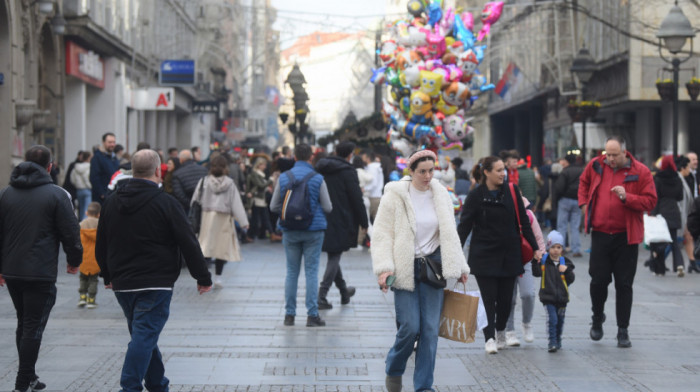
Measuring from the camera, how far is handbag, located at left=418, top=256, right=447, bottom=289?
296 inches

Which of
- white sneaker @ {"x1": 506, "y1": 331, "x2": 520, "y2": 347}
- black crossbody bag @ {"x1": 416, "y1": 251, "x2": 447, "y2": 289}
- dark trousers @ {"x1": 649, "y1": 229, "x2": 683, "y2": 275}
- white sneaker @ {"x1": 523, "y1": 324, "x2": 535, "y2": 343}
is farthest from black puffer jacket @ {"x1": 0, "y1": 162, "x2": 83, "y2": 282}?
dark trousers @ {"x1": 649, "y1": 229, "x2": 683, "y2": 275}

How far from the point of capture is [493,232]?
31.6 feet

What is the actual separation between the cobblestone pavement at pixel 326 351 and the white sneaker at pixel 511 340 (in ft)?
0.24

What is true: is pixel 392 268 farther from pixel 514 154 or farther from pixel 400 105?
pixel 400 105

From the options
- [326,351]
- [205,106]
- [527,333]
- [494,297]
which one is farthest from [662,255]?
[205,106]

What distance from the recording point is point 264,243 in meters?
24.1

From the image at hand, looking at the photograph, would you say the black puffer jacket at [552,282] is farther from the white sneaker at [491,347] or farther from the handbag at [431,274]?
the handbag at [431,274]

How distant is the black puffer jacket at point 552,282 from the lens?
32.6ft

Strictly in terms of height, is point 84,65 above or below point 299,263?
above

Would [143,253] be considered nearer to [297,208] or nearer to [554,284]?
[554,284]

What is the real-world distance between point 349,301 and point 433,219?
592 cm

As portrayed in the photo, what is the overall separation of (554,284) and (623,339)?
82 cm

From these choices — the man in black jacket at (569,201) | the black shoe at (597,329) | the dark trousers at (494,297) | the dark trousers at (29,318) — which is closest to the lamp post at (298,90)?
the man in black jacket at (569,201)

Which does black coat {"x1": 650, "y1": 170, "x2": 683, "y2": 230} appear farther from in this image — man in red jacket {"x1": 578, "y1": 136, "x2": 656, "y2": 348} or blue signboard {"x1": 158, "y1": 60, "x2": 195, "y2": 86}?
blue signboard {"x1": 158, "y1": 60, "x2": 195, "y2": 86}
